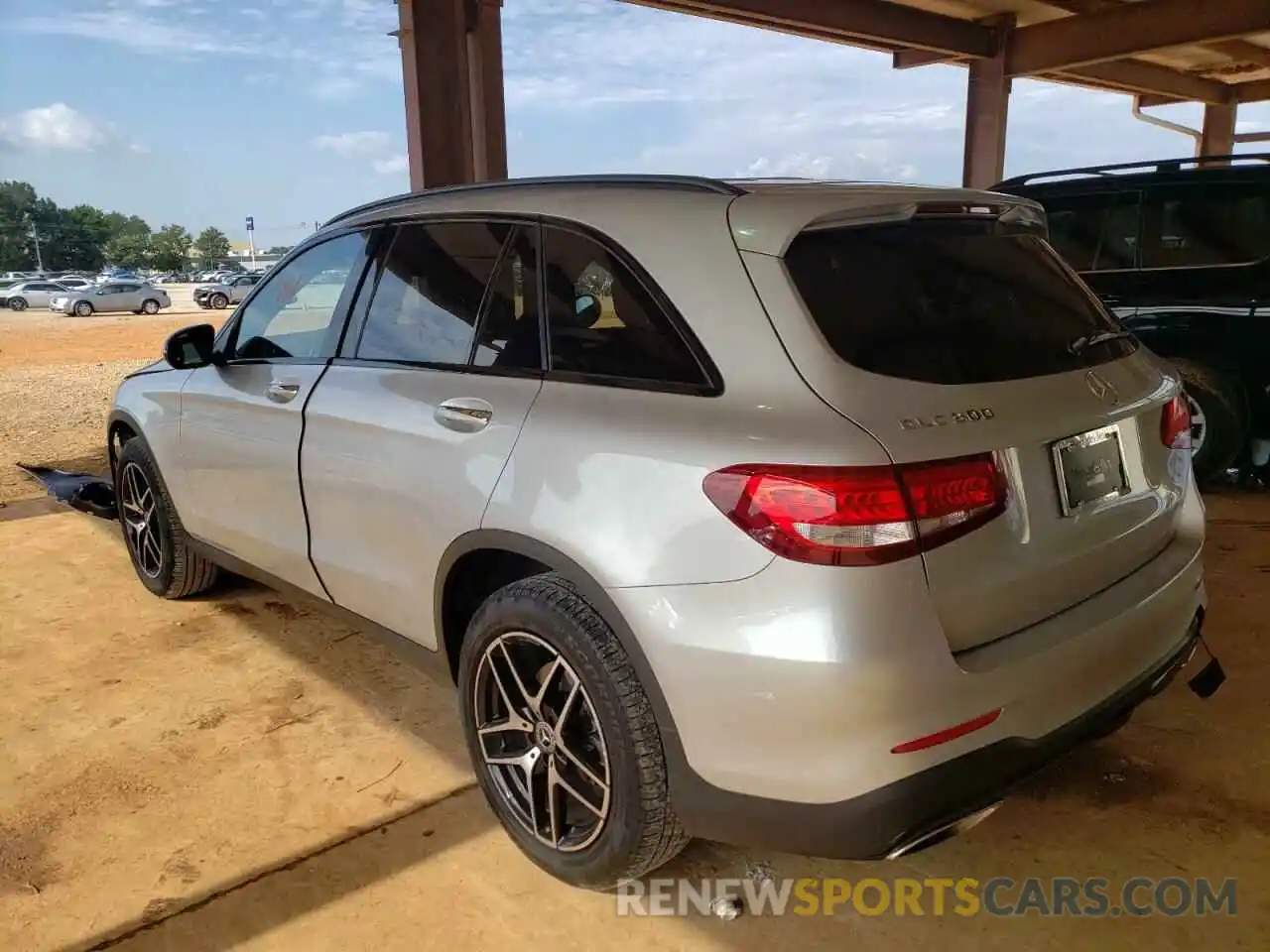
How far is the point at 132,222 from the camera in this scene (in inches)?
3260

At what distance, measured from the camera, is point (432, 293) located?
278 cm

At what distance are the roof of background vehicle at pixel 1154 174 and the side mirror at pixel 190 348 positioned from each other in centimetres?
475

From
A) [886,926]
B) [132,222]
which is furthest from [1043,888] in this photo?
[132,222]

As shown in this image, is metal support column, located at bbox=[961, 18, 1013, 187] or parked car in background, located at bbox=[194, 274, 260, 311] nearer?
metal support column, located at bbox=[961, 18, 1013, 187]

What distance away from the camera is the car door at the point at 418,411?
7.89 feet

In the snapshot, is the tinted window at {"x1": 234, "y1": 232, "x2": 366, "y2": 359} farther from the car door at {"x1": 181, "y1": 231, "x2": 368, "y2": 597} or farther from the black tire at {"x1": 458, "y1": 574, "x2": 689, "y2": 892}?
the black tire at {"x1": 458, "y1": 574, "x2": 689, "y2": 892}

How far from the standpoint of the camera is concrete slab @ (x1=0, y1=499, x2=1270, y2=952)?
87.7 inches

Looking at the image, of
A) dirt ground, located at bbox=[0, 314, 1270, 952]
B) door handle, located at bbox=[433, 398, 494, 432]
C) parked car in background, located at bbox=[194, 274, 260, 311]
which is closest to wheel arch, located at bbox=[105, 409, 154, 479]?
dirt ground, located at bbox=[0, 314, 1270, 952]

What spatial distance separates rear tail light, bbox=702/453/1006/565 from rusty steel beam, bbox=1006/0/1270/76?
40.1 ft

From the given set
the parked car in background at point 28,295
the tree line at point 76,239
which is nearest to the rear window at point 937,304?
the parked car in background at point 28,295

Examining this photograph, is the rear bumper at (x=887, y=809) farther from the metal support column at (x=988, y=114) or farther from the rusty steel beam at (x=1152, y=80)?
the rusty steel beam at (x=1152, y=80)

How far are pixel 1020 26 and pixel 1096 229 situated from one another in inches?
347

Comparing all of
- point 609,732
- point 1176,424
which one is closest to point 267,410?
point 609,732

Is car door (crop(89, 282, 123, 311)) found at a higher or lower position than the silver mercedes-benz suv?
lower
